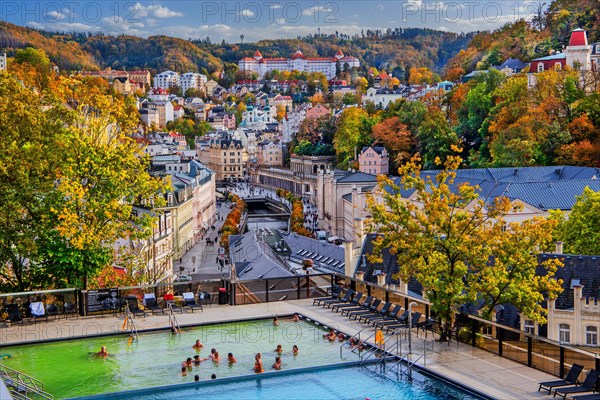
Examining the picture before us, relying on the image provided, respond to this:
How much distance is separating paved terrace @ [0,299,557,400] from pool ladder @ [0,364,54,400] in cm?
290

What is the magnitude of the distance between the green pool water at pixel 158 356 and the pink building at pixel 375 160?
253 feet

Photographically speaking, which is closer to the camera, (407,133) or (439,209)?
(439,209)

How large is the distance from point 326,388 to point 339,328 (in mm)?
4058

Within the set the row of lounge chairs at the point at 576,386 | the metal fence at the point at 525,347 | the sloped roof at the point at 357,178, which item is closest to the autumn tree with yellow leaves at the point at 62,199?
the metal fence at the point at 525,347

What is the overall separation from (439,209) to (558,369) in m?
5.64

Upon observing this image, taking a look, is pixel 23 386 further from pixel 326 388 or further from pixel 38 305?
pixel 326 388

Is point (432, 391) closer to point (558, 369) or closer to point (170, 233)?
point (558, 369)

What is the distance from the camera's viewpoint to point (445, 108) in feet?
347

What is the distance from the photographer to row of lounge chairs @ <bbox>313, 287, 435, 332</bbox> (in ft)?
73.8

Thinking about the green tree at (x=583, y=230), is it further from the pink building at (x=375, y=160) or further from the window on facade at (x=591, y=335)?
the pink building at (x=375, y=160)

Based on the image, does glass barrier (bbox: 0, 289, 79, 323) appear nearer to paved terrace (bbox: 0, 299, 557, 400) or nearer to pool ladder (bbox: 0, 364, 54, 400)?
paved terrace (bbox: 0, 299, 557, 400)

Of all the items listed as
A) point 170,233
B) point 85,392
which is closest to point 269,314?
point 85,392

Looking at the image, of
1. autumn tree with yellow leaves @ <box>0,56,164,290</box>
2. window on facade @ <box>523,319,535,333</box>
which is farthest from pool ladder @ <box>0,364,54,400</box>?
window on facade @ <box>523,319,535,333</box>

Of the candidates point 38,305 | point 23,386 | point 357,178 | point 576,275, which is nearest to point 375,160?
point 357,178
